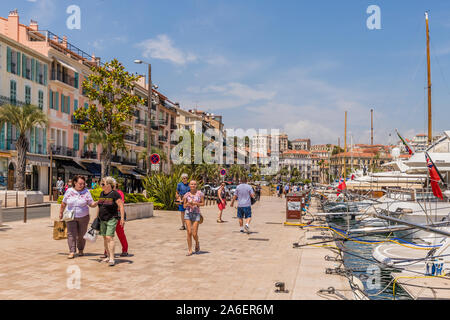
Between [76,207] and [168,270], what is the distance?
2562 millimetres

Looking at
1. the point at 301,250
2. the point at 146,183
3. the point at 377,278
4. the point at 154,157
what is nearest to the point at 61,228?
the point at 301,250

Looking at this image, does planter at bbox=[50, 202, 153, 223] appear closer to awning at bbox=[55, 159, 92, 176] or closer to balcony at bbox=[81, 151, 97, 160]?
awning at bbox=[55, 159, 92, 176]

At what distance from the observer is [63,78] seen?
154ft

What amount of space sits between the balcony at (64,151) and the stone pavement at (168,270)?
108ft

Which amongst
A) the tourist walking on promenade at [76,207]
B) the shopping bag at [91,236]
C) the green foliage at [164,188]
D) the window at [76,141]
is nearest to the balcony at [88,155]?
the window at [76,141]

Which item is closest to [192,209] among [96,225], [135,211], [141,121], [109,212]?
[109,212]

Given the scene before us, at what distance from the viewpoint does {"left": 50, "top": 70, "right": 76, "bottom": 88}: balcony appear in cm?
4512

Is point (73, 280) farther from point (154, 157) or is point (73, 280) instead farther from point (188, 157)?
point (188, 157)

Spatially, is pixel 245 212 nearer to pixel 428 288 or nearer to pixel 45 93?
pixel 428 288

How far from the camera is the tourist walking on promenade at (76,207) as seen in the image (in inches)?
379

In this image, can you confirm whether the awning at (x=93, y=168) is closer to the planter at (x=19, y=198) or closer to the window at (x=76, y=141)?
the window at (x=76, y=141)

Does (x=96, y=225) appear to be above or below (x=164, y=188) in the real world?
below

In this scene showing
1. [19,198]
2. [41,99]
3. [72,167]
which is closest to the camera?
[19,198]

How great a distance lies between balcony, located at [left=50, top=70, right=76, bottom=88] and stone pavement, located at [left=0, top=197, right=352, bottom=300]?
34658 millimetres
